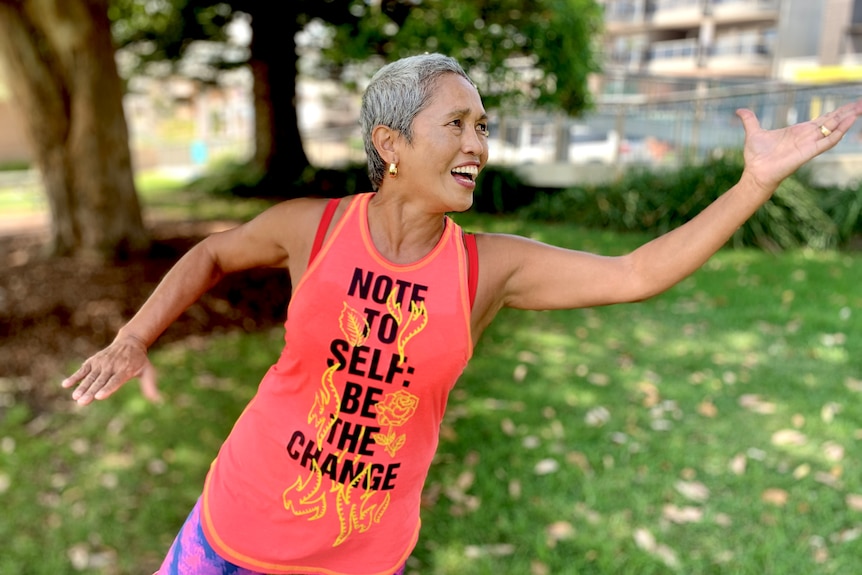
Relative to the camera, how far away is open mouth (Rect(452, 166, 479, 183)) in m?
1.78

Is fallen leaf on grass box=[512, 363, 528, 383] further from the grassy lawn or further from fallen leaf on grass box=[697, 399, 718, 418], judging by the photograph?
fallen leaf on grass box=[697, 399, 718, 418]

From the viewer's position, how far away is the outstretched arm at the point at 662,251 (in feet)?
5.66

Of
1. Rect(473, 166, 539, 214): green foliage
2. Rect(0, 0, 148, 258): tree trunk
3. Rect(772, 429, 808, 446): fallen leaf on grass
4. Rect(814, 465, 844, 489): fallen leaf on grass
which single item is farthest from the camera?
Rect(473, 166, 539, 214): green foliage

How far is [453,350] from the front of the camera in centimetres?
178

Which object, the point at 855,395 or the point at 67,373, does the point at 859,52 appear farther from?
the point at 67,373

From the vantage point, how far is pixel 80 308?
20.8 ft

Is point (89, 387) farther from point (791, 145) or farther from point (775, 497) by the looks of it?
point (775, 497)

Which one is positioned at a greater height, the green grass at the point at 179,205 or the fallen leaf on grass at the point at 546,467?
the fallen leaf on grass at the point at 546,467

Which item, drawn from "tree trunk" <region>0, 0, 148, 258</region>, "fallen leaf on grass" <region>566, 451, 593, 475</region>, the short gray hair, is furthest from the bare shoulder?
"tree trunk" <region>0, 0, 148, 258</region>

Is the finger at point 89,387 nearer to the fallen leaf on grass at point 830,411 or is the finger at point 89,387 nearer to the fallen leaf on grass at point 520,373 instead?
the fallen leaf on grass at point 520,373

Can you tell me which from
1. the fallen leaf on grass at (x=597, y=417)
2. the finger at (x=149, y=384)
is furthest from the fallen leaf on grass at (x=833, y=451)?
the finger at (x=149, y=384)

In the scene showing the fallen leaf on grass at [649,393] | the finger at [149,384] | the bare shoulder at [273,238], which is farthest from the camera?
the fallen leaf on grass at [649,393]

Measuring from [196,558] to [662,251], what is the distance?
1.41 metres

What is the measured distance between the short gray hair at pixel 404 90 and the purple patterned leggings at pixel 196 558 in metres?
1.12
